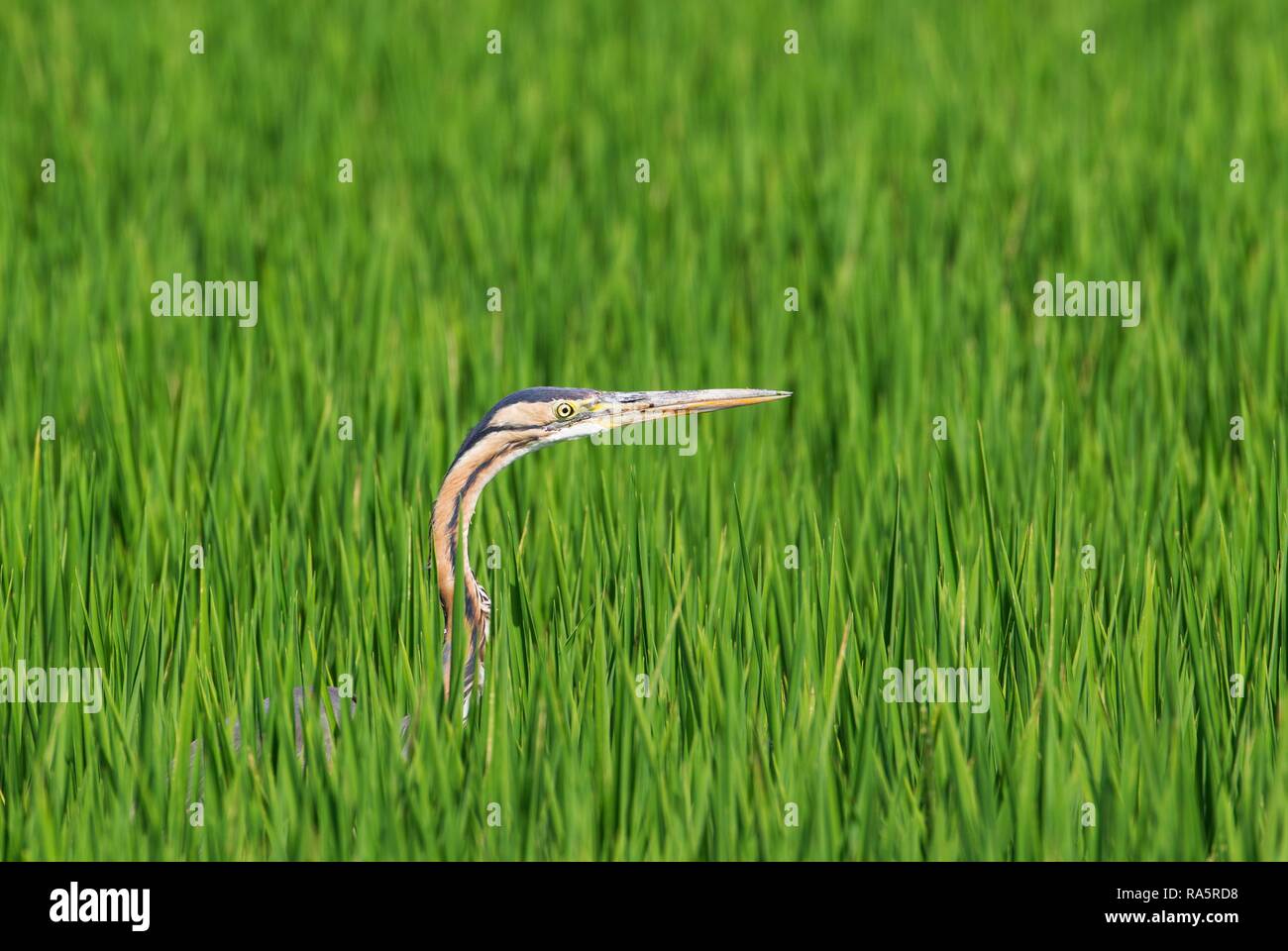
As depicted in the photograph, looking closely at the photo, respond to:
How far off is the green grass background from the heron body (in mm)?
73

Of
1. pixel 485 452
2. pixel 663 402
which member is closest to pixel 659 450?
pixel 663 402

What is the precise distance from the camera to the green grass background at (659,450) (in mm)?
2816

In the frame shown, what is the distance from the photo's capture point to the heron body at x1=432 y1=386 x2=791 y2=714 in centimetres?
321

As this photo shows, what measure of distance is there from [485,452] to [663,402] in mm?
394

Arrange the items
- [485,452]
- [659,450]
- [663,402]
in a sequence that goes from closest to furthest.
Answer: [485,452] → [663,402] → [659,450]

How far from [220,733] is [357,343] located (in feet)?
7.38

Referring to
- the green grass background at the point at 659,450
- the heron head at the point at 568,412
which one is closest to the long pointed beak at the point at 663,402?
the heron head at the point at 568,412

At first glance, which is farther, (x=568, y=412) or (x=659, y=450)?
(x=659, y=450)

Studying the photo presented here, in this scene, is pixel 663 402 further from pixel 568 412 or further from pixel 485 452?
pixel 485 452

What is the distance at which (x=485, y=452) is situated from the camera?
3.23m

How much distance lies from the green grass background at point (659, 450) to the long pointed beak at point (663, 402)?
26cm

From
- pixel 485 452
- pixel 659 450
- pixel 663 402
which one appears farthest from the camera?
pixel 659 450

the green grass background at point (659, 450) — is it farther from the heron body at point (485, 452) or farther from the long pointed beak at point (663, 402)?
the long pointed beak at point (663, 402)

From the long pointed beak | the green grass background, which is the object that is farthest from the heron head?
the green grass background
